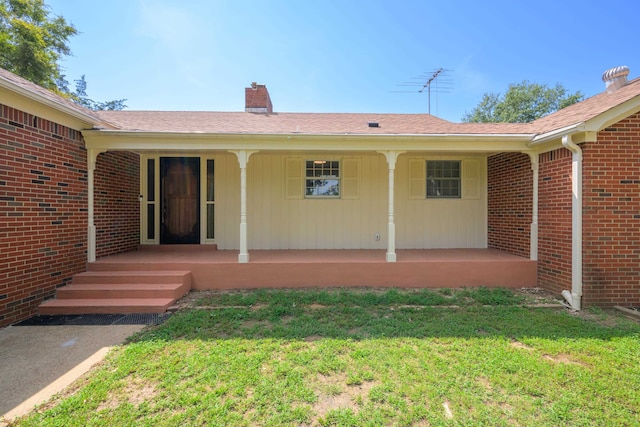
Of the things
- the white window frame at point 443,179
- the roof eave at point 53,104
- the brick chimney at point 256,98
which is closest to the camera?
the roof eave at point 53,104

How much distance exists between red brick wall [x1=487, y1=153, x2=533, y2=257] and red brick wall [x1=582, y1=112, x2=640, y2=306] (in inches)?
44.8

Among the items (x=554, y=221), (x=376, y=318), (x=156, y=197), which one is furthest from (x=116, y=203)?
(x=554, y=221)

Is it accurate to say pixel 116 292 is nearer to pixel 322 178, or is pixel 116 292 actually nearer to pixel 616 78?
pixel 322 178

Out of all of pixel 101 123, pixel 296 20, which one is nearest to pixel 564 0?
pixel 296 20

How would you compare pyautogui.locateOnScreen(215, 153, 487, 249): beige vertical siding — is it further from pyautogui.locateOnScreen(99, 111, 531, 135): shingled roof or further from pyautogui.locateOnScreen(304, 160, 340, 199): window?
pyautogui.locateOnScreen(99, 111, 531, 135): shingled roof

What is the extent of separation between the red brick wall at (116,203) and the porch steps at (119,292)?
950 mm

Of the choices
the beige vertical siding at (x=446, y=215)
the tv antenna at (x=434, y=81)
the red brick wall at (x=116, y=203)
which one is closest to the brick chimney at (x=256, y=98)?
the red brick wall at (x=116, y=203)

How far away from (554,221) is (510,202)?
128cm

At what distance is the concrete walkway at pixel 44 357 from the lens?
2.32m

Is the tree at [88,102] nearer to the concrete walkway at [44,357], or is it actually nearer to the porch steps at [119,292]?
the porch steps at [119,292]

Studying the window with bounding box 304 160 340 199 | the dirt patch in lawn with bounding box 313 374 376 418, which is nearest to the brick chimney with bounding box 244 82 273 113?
the window with bounding box 304 160 340 199

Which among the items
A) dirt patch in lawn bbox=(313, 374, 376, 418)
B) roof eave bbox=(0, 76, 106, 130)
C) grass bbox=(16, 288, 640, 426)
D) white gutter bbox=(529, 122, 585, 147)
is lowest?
dirt patch in lawn bbox=(313, 374, 376, 418)

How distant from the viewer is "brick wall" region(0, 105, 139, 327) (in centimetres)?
372

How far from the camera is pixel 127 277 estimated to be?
4.73m
